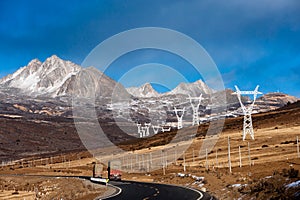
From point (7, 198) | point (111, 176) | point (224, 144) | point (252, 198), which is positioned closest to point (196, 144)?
point (224, 144)

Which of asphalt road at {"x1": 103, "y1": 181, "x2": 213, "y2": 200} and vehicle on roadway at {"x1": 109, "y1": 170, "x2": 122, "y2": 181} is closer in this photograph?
asphalt road at {"x1": 103, "y1": 181, "x2": 213, "y2": 200}

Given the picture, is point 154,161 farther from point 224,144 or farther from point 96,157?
point 96,157

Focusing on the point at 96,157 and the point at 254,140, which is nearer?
the point at 254,140

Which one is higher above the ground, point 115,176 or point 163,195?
point 115,176

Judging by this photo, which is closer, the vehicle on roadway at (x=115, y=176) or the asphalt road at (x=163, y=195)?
the asphalt road at (x=163, y=195)

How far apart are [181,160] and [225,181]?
56.7 meters

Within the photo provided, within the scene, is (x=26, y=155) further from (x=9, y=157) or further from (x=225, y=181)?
(x=225, y=181)

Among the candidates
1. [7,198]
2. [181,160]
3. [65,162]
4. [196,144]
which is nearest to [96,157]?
[65,162]

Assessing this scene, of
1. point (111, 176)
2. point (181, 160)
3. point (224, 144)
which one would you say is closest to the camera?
point (111, 176)

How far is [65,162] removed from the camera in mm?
135625

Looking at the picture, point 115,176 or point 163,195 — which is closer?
point 163,195

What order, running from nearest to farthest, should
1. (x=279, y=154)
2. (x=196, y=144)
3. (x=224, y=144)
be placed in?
1. (x=279, y=154)
2. (x=224, y=144)
3. (x=196, y=144)

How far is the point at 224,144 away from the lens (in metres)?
107

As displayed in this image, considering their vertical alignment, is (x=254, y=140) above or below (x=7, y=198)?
above
